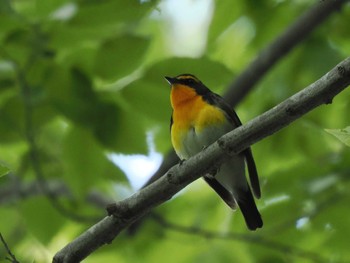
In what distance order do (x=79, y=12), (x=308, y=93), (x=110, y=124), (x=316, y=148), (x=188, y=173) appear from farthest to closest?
(x=316, y=148) < (x=110, y=124) < (x=79, y=12) < (x=188, y=173) < (x=308, y=93)

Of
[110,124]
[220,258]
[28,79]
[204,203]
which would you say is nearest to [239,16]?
[110,124]

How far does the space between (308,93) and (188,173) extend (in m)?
0.72

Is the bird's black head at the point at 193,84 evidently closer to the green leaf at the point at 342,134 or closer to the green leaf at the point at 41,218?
the green leaf at the point at 41,218

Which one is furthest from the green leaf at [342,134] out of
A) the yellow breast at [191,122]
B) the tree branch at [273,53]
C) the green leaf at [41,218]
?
the green leaf at [41,218]

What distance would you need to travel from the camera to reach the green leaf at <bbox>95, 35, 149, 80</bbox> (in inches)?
182

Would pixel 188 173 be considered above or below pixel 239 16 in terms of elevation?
above

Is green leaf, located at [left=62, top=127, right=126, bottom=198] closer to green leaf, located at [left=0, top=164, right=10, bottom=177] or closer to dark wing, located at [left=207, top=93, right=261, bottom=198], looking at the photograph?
dark wing, located at [left=207, top=93, right=261, bottom=198]

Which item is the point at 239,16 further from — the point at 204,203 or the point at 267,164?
the point at 204,203

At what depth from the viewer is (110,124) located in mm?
4906

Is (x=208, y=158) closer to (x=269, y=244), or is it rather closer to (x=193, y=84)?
(x=269, y=244)

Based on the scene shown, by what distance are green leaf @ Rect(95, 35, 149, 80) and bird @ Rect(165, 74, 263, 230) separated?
299 mm

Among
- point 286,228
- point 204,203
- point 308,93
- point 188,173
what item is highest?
point 308,93

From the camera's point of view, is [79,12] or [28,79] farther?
[28,79]

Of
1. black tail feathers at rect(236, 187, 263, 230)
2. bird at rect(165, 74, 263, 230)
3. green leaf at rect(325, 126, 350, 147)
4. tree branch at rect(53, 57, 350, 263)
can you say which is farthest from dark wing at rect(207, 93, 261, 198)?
green leaf at rect(325, 126, 350, 147)
